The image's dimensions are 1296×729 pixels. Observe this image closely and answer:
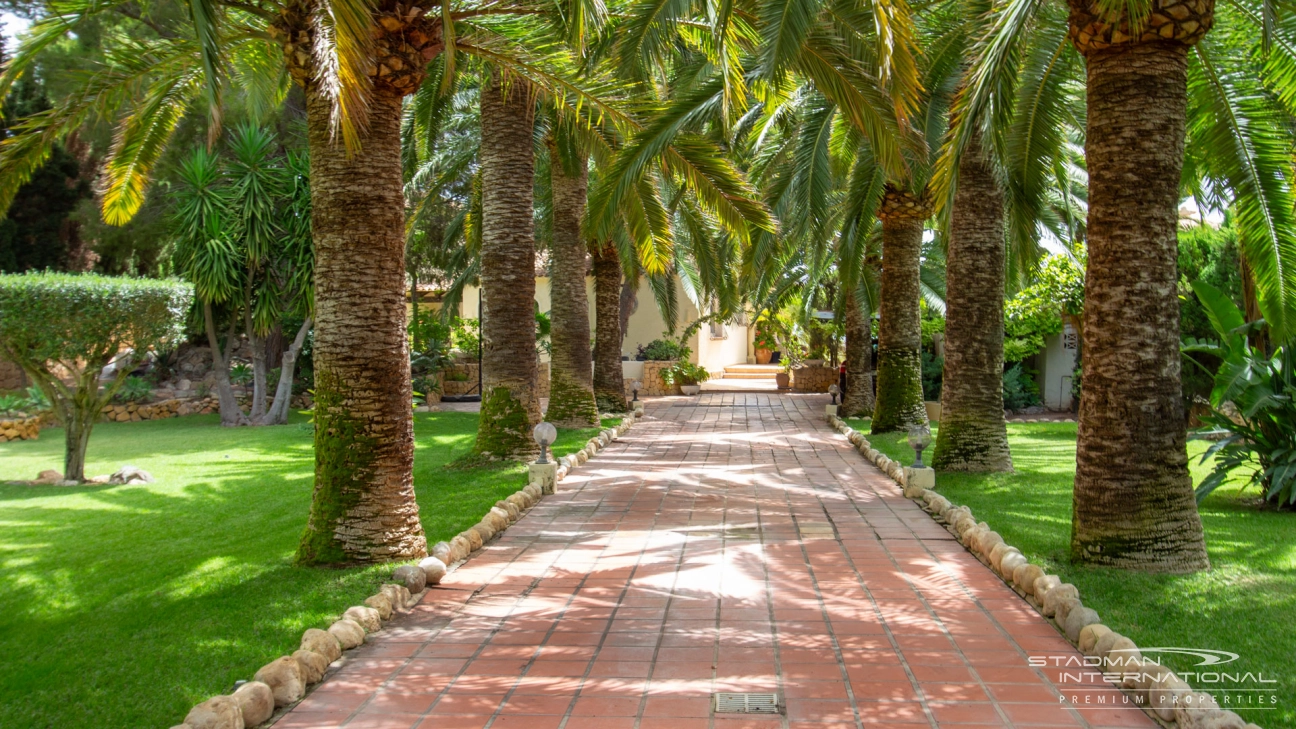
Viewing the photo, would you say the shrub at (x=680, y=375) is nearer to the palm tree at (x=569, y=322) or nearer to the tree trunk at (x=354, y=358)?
the palm tree at (x=569, y=322)

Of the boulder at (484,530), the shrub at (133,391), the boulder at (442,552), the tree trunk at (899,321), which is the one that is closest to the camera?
the boulder at (442,552)

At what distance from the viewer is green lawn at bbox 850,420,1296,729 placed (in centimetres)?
483

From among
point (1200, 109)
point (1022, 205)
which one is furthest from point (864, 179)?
point (1200, 109)

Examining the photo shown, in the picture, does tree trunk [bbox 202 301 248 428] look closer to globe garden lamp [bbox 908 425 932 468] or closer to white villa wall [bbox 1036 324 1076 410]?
globe garden lamp [bbox 908 425 932 468]

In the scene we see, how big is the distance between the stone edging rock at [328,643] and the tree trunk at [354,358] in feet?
1.79

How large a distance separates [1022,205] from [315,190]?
737 centimetres

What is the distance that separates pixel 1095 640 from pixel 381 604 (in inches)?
156

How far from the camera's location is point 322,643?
495cm

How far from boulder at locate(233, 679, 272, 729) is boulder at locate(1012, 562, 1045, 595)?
14.5 ft

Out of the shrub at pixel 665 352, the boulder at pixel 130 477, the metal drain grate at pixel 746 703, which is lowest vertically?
the metal drain grate at pixel 746 703

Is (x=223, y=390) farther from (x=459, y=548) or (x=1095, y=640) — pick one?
(x=1095, y=640)

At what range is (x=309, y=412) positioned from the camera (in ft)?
65.5

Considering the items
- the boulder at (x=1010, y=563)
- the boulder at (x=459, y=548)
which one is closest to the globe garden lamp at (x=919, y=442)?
the boulder at (x=1010, y=563)

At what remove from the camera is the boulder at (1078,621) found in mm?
5137
